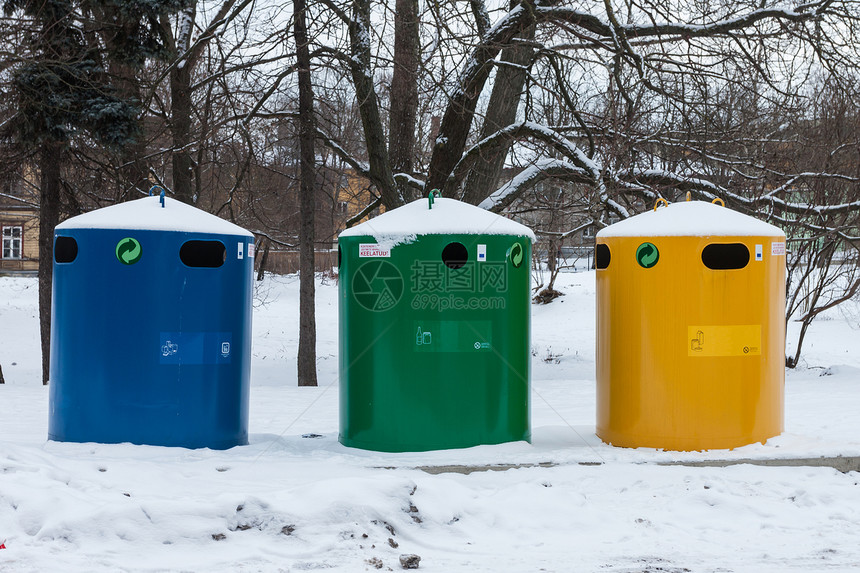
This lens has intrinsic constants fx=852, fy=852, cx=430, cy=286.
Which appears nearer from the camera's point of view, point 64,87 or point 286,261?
point 64,87

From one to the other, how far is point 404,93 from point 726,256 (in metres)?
6.01

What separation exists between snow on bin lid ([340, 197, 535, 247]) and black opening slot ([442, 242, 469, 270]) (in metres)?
0.08

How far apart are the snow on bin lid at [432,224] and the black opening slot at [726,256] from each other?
41.0 inches

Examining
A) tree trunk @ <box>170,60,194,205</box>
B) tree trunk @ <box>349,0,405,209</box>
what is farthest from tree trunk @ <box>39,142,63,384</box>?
tree trunk @ <box>349,0,405,209</box>

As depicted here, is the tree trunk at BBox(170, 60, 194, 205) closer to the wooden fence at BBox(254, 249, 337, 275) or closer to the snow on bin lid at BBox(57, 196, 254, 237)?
the snow on bin lid at BBox(57, 196, 254, 237)

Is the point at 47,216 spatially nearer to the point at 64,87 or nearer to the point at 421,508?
the point at 64,87

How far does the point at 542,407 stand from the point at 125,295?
448cm

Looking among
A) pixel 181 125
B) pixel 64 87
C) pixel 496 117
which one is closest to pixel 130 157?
pixel 181 125

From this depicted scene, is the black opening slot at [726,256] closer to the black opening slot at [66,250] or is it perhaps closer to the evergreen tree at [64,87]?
the black opening slot at [66,250]

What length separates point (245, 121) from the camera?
1030 cm

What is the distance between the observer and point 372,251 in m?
4.85

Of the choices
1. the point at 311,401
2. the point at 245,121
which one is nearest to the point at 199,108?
the point at 245,121

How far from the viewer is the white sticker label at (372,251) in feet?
15.8

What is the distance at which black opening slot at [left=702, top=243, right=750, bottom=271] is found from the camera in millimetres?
4906
